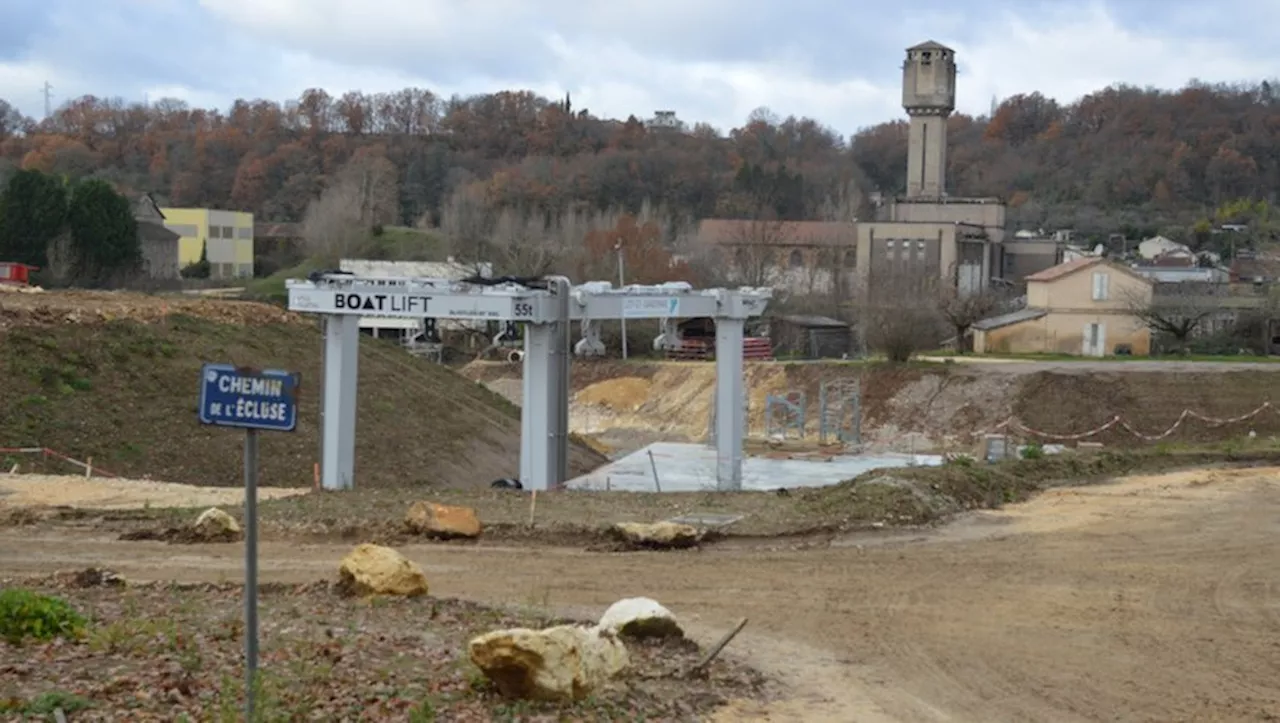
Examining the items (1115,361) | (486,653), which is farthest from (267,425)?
(1115,361)

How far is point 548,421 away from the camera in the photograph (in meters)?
25.0

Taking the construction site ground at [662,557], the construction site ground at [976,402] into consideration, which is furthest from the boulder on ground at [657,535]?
the construction site ground at [976,402]

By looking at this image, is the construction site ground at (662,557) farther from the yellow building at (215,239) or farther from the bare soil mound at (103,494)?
the yellow building at (215,239)

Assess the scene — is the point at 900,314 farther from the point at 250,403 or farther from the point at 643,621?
the point at 250,403

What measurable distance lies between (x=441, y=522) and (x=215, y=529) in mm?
2698

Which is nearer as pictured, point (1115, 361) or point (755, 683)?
point (755, 683)

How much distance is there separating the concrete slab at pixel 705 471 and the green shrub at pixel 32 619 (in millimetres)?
15394

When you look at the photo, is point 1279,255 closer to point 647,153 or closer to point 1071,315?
point 1071,315

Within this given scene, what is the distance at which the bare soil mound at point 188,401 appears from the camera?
98.0 ft

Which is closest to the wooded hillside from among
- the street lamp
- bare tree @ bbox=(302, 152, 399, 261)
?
bare tree @ bbox=(302, 152, 399, 261)

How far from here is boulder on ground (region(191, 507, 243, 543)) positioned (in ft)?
60.9

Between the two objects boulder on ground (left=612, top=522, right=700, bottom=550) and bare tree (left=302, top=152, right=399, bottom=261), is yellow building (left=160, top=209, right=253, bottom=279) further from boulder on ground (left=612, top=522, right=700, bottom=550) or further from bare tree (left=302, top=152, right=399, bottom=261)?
boulder on ground (left=612, top=522, right=700, bottom=550)

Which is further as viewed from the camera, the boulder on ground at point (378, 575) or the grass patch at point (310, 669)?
the boulder on ground at point (378, 575)

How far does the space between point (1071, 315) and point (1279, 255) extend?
120 feet
